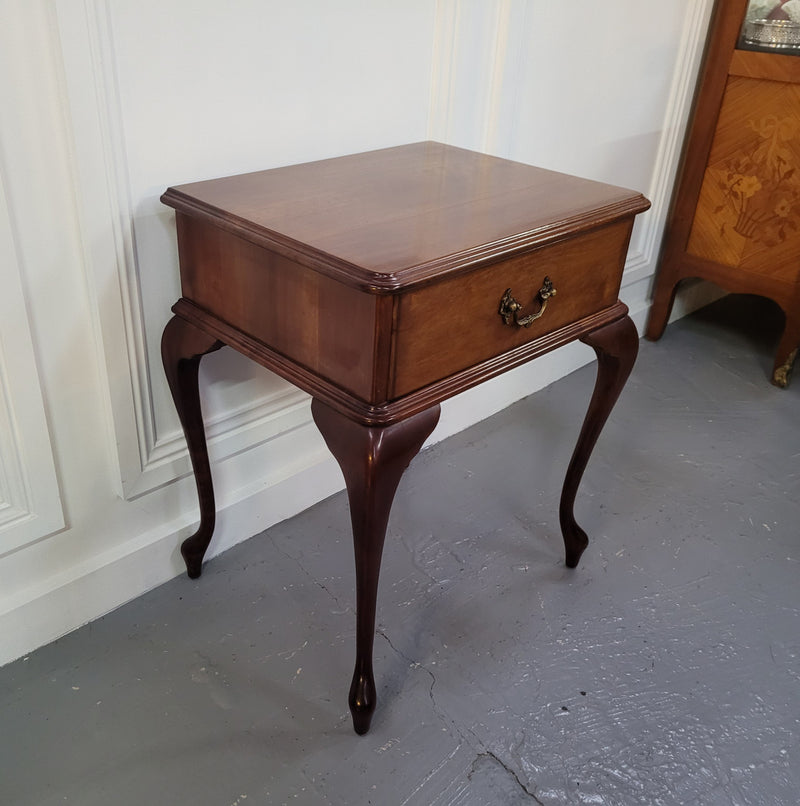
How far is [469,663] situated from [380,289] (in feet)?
2.53

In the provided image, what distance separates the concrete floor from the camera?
1181 millimetres

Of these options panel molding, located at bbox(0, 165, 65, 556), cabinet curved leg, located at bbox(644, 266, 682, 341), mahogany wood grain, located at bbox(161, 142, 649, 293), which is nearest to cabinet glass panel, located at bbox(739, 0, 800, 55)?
cabinet curved leg, located at bbox(644, 266, 682, 341)

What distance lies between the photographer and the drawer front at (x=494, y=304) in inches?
38.0

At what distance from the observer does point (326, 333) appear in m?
0.99

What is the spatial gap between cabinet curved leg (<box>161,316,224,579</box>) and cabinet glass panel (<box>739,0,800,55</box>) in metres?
1.85

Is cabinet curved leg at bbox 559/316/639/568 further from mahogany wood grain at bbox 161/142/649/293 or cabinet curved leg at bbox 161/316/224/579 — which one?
cabinet curved leg at bbox 161/316/224/579

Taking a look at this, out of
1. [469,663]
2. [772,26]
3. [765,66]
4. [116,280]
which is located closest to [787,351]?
[765,66]

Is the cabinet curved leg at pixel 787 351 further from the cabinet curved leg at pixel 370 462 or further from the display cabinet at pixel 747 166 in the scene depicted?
the cabinet curved leg at pixel 370 462

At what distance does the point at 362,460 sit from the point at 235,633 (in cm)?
59

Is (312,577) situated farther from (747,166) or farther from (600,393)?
(747,166)

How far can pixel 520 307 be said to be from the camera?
1104 millimetres

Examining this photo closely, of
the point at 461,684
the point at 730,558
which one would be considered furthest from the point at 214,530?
the point at 730,558

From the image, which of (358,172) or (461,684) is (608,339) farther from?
(461,684)

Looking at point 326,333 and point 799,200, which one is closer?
point 326,333
